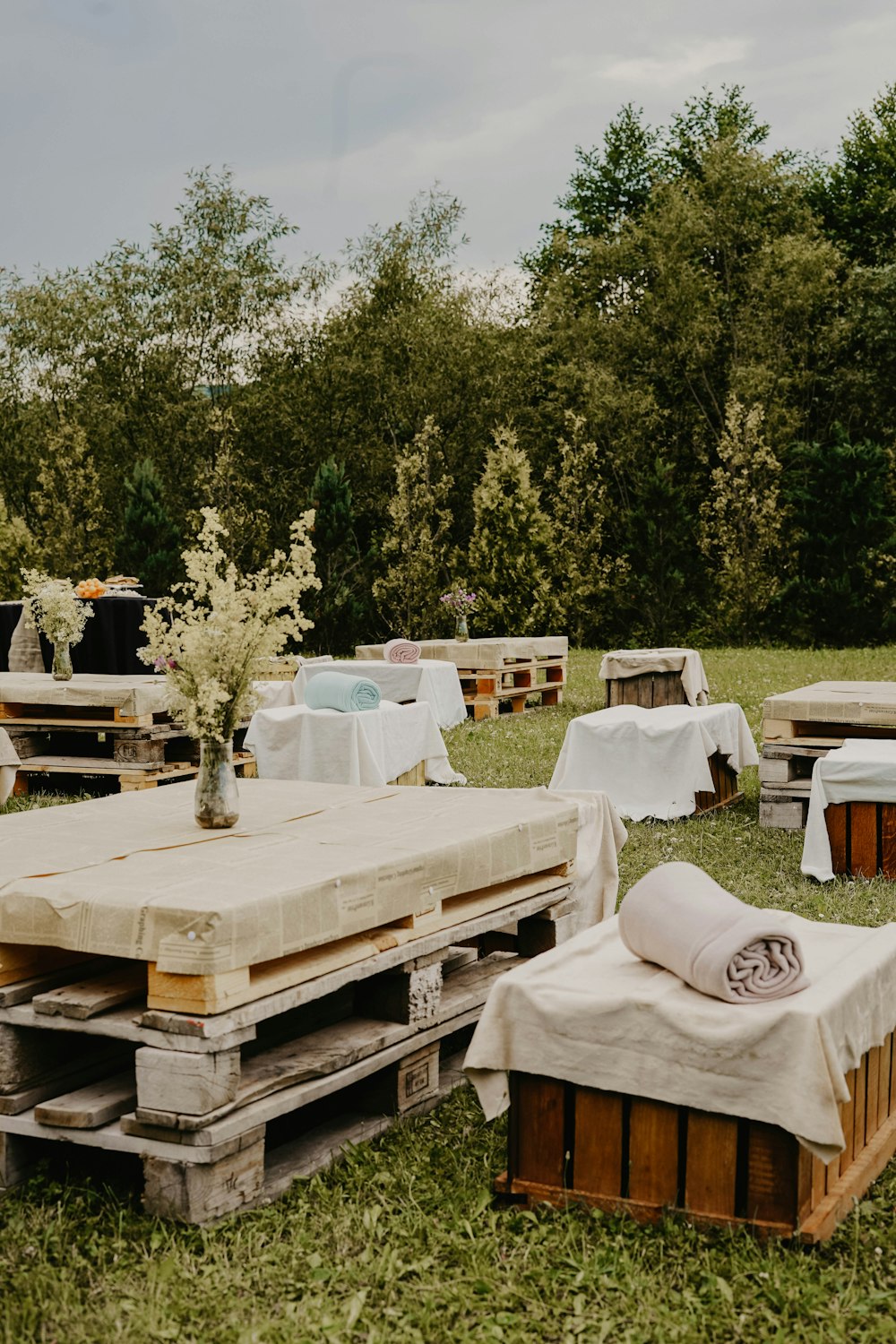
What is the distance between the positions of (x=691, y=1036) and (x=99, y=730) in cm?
754

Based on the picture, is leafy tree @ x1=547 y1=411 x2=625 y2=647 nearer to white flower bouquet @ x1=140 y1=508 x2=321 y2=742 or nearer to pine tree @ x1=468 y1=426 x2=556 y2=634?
pine tree @ x1=468 y1=426 x2=556 y2=634

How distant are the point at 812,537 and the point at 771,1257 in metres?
22.5

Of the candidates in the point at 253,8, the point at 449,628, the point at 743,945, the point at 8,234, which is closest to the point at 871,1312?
the point at 743,945

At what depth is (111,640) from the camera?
12242 millimetres

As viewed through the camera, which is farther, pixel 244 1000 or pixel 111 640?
pixel 111 640

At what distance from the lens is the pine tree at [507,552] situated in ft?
68.6

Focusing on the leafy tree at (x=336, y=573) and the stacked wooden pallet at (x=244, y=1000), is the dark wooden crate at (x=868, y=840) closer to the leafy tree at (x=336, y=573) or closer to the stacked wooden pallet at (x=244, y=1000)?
the stacked wooden pallet at (x=244, y=1000)

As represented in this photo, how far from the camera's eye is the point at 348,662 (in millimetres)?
13492

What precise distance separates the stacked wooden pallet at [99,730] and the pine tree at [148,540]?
44.2 ft

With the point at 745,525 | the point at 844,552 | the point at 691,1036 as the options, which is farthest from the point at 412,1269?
the point at 745,525

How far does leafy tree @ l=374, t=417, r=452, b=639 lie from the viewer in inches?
961

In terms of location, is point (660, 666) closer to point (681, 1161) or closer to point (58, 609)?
point (58, 609)

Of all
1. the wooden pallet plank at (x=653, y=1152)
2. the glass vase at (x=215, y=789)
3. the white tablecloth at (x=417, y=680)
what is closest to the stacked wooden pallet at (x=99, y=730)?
the white tablecloth at (x=417, y=680)

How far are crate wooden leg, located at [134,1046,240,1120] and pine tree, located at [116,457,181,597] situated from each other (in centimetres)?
2117
